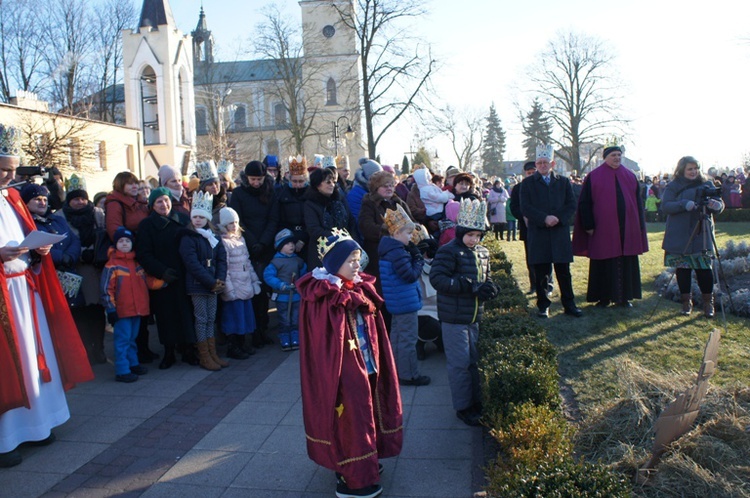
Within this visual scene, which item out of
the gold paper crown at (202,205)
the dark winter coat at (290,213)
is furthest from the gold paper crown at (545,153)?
the gold paper crown at (202,205)

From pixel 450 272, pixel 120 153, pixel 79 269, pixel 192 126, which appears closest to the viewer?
pixel 450 272

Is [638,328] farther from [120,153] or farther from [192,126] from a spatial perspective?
[192,126]

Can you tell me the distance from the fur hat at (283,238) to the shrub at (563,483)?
209 inches

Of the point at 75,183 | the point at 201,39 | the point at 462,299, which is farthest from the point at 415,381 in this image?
the point at 201,39

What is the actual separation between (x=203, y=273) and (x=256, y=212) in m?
1.50

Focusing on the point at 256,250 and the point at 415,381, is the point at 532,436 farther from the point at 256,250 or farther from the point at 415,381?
the point at 256,250

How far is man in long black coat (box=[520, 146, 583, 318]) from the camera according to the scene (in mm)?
8148

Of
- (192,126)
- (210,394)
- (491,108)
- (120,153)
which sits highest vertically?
(491,108)

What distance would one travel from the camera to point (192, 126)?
1966 inches

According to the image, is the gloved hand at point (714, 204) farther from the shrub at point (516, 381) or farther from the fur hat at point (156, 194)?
the fur hat at point (156, 194)

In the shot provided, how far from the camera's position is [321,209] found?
7.95m

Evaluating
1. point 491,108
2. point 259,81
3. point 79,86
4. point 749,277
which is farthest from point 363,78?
point 491,108

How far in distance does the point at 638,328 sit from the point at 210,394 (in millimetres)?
4782

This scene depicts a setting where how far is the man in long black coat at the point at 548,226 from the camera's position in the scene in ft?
26.7
